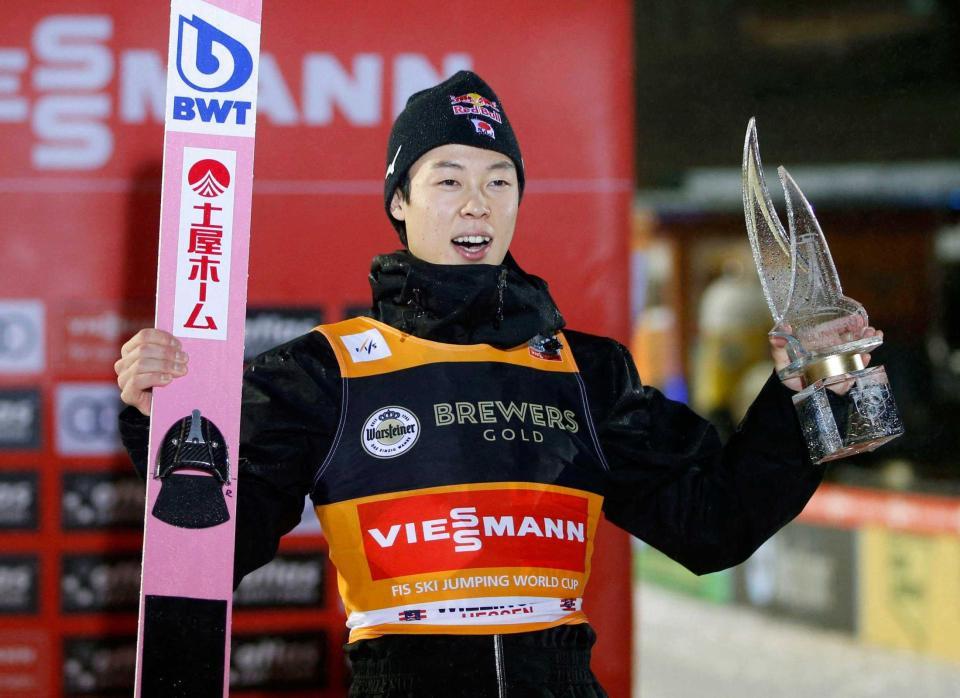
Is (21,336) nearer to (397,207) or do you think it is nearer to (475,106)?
(397,207)

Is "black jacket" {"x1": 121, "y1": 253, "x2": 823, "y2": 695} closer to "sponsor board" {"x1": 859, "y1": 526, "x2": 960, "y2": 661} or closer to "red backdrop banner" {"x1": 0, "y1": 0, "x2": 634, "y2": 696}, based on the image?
"red backdrop banner" {"x1": 0, "y1": 0, "x2": 634, "y2": 696}

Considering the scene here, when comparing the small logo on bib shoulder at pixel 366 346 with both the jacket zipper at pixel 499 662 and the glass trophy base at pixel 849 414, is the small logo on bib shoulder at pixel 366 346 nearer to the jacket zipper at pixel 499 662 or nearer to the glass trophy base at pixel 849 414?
the jacket zipper at pixel 499 662

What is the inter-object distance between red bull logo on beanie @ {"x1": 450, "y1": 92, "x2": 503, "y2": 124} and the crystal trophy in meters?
0.40

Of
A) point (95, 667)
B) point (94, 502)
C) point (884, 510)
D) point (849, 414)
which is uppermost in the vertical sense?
point (849, 414)

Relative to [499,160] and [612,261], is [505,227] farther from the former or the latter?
[612,261]

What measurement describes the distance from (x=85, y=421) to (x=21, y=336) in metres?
0.22

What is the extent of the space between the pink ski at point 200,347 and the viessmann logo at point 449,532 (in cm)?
21

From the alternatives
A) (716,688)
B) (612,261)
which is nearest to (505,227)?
(612,261)

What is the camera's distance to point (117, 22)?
250 cm

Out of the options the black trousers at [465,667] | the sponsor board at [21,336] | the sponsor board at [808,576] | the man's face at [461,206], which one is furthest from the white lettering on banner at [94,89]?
the sponsor board at [808,576]

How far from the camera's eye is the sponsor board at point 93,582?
253 cm

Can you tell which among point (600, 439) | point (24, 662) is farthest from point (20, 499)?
point (600, 439)

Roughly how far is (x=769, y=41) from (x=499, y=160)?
17.2ft

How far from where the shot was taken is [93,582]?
8.29 ft
